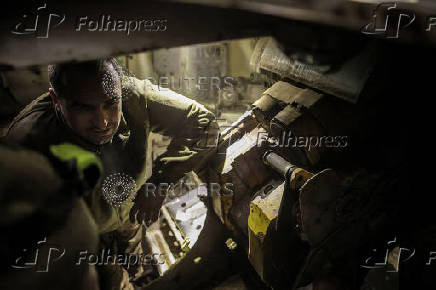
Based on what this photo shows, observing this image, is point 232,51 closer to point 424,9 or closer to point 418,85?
point 418,85

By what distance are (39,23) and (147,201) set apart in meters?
1.99

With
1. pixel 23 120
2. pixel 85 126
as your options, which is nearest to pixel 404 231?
pixel 85 126

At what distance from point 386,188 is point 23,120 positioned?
9.58 feet

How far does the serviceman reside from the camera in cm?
211

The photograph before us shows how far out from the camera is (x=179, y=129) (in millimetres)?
2807

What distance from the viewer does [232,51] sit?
299 inches

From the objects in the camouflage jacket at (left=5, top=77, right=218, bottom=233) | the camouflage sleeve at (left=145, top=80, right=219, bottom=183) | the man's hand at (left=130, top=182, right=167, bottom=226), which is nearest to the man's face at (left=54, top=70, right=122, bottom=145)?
the camouflage jacket at (left=5, top=77, right=218, bottom=233)

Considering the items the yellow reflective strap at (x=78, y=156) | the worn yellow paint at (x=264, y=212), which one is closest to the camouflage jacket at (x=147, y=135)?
the worn yellow paint at (x=264, y=212)

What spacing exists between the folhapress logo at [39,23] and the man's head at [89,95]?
3.31 feet

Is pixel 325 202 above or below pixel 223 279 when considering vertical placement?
above

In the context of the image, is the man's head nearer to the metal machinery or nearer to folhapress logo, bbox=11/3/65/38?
folhapress logo, bbox=11/3/65/38

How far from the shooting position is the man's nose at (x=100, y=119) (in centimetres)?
210

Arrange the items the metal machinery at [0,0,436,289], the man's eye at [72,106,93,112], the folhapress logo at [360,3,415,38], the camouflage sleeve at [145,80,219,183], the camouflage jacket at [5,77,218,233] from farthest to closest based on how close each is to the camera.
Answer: the camouflage sleeve at [145,80,219,183], the camouflage jacket at [5,77,218,233], the man's eye at [72,106,93,112], the metal machinery at [0,0,436,289], the folhapress logo at [360,3,415,38]

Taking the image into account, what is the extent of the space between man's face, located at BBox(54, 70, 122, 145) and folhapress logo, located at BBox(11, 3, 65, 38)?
108 cm
